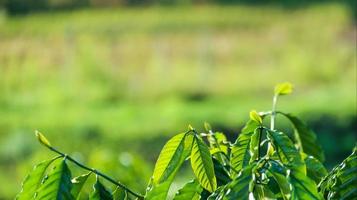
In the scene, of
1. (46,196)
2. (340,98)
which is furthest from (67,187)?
(340,98)

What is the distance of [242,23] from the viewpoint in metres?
19.8

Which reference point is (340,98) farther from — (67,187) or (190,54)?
(67,187)

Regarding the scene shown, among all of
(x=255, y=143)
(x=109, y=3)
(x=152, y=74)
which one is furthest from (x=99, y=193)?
(x=109, y=3)

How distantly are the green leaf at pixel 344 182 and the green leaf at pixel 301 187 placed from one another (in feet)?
0.33

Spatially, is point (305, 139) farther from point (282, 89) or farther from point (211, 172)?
point (211, 172)

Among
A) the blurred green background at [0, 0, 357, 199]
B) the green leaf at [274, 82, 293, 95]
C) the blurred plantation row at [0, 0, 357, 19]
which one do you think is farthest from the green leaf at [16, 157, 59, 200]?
the blurred plantation row at [0, 0, 357, 19]

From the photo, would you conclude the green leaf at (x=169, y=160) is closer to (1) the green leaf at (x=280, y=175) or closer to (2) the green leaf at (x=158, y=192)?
(2) the green leaf at (x=158, y=192)

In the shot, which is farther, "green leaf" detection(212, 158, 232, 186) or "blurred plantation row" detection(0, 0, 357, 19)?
"blurred plantation row" detection(0, 0, 357, 19)

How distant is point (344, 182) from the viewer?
110 centimetres

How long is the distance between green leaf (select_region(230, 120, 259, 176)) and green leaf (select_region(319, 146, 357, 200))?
89mm

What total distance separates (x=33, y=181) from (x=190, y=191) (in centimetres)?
17

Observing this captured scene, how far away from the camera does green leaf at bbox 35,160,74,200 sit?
107cm

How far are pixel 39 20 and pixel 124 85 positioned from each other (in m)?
5.43

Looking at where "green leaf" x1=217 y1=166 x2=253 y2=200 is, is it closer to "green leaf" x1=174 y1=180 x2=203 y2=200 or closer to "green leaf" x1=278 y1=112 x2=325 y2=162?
Answer: "green leaf" x1=174 y1=180 x2=203 y2=200
